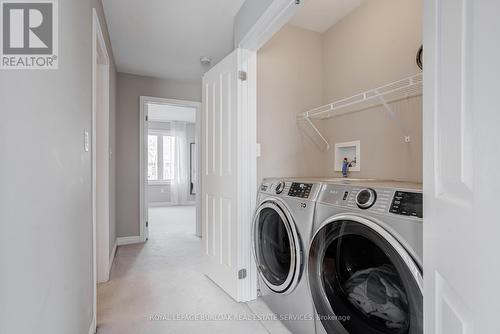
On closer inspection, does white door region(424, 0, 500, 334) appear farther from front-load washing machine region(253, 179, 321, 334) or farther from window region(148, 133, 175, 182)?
window region(148, 133, 175, 182)

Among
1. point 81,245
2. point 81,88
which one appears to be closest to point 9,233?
point 81,245

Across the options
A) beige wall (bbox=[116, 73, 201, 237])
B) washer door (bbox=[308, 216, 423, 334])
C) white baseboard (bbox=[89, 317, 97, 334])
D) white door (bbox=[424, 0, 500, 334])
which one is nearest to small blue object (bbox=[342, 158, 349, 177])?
washer door (bbox=[308, 216, 423, 334])

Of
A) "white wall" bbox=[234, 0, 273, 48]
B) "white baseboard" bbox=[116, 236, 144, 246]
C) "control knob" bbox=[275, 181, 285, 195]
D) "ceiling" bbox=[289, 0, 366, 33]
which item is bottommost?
"white baseboard" bbox=[116, 236, 144, 246]

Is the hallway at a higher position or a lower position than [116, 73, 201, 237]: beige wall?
lower

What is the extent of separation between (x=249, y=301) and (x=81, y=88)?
185 centimetres

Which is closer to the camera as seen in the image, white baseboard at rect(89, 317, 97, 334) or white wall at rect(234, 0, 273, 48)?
white baseboard at rect(89, 317, 97, 334)

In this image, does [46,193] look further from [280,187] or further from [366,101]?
[366,101]

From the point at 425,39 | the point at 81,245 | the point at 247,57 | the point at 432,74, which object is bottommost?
the point at 81,245

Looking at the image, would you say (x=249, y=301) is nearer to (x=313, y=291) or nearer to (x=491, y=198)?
(x=313, y=291)

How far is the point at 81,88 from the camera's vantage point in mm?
1411

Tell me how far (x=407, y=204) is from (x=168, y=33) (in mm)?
2670

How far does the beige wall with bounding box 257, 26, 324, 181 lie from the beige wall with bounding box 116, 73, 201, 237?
2315 mm

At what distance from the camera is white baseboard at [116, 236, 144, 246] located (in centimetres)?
362

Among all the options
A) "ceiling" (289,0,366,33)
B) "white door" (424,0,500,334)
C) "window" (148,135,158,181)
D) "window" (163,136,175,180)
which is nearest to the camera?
"white door" (424,0,500,334)
